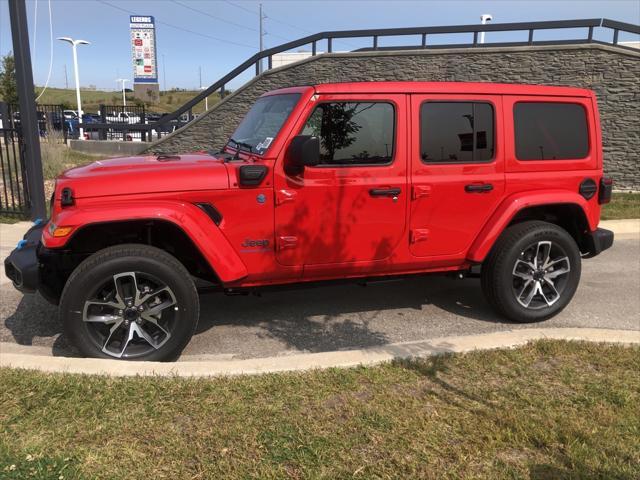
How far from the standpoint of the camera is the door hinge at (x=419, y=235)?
4.18m

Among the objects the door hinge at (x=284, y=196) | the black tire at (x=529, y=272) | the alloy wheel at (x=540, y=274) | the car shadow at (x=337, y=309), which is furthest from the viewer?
the alloy wheel at (x=540, y=274)

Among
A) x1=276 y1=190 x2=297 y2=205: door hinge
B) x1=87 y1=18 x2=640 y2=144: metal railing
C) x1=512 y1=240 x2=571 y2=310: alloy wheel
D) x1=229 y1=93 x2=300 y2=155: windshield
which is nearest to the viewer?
x1=276 y1=190 x2=297 y2=205: door hinge

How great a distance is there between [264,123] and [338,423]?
7.80 ft

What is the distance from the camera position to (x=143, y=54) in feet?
83.9

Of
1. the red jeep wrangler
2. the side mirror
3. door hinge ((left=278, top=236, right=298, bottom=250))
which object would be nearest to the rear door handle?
the red jeep wrangler

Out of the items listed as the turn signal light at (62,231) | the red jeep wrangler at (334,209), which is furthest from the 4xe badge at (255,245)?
the turn signal light at (62,231)

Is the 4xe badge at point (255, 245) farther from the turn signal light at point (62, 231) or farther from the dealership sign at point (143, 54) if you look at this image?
the dealership sign at point (143, 54)

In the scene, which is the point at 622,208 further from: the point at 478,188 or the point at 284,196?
the point at 284,196

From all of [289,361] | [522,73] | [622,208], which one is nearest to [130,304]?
[289,361]

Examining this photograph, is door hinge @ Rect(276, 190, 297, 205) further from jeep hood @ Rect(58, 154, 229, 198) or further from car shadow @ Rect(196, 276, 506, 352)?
car shadow @ Rect(196, 276, 506, 352)

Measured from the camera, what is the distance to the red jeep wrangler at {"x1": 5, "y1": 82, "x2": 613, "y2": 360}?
355 cm

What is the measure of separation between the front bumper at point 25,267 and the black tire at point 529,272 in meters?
3.53

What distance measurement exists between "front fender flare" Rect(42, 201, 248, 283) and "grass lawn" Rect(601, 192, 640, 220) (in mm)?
7638

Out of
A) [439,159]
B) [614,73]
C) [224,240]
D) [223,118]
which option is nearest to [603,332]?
[439,159]
